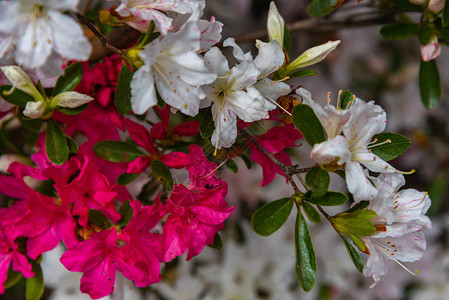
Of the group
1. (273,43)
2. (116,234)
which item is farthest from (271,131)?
(116,234)

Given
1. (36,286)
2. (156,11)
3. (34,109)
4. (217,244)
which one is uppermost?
(156,11)

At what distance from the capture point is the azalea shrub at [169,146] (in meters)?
0.59

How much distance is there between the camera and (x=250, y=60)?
0.62 metres

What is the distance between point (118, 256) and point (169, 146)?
0.19 m

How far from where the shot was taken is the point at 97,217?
700mm

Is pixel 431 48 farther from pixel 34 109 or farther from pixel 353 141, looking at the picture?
pixel 34 109

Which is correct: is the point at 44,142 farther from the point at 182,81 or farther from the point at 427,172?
the point at 427,172

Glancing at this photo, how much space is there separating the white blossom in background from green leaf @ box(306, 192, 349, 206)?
1.13 feet

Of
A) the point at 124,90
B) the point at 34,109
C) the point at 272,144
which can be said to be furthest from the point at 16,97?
the point at 272,144

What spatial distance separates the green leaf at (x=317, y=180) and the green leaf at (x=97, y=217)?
0.30 meters

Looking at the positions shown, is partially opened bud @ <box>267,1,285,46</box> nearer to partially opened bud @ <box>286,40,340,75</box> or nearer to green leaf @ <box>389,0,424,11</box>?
partially opened bud @ <box>286,40,340,75</box>

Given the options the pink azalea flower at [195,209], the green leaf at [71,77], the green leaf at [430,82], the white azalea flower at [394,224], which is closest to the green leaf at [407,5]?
the green leaf at [430,82]

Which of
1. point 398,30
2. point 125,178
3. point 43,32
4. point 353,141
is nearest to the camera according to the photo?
point 43,32

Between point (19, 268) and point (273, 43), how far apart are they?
50 cm
